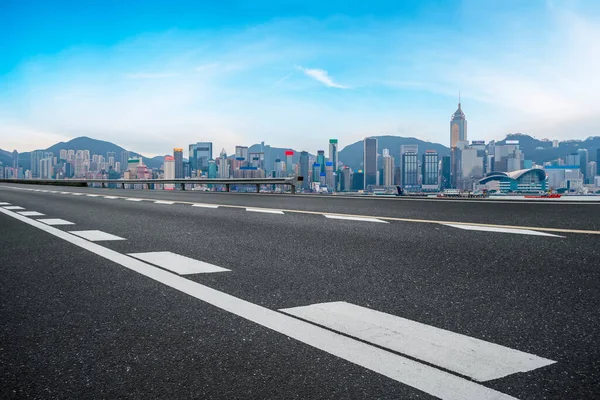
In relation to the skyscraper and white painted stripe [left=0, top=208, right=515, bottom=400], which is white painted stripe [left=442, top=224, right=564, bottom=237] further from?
the skyscraper

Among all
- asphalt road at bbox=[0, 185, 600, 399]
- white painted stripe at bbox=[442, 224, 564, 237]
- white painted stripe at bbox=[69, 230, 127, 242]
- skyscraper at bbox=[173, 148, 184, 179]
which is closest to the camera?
asphalt road at bbox=[0, 185, 600, 399]

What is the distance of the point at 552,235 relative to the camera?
585 cm

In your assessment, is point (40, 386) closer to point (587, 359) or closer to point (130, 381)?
point (130, 381)

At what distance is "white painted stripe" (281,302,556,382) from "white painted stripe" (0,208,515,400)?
75mm

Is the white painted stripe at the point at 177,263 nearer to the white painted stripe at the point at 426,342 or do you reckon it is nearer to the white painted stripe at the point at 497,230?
the white painted stripe at the point at 426,342

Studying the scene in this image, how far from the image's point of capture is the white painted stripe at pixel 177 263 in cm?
412

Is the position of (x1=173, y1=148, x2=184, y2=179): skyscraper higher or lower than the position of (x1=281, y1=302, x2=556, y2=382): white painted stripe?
higher

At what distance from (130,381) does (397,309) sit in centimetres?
155

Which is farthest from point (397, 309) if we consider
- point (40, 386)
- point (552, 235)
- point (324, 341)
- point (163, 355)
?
point (552, 235)

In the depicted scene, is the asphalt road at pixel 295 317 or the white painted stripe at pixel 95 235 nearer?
the asphalt road at pixel 295 317

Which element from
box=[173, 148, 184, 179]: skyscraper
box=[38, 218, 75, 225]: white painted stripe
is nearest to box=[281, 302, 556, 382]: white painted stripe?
box=[38, 218, 75, 225]: white painted stripe

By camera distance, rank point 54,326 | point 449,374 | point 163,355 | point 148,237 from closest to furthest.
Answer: point 449,374, point 163,355, point 54,326, point 148,237

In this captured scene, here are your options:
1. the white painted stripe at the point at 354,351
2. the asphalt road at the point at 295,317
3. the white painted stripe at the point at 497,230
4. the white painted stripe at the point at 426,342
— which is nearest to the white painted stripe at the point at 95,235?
the asphalt road at the point at 295,317

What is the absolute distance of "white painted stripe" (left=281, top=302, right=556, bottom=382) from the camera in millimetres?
1922
